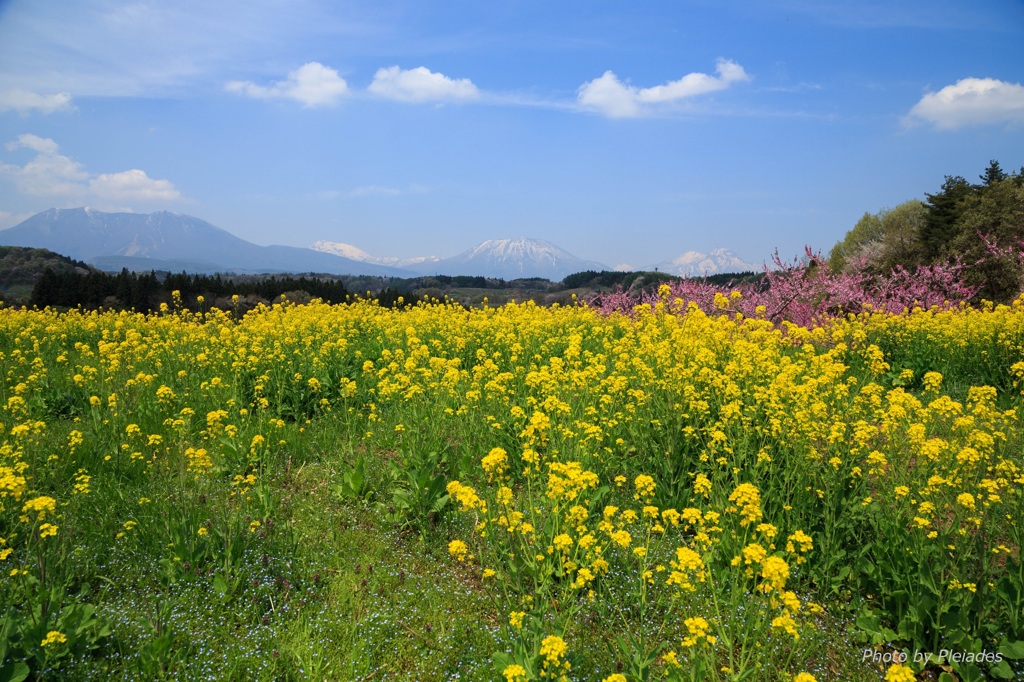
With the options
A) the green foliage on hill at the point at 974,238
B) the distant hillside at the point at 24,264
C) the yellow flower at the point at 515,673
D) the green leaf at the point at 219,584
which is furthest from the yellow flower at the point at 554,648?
the distant hillside at the point at 24,264

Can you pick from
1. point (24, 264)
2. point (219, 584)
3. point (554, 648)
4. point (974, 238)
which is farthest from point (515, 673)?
point (24, 264)

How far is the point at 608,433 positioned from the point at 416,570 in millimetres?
2340

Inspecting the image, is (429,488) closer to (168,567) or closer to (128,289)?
(168,567)

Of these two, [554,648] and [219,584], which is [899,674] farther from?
[219,584]

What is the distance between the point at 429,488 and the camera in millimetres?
5574

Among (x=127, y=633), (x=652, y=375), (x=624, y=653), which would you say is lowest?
(x=127, y=633)

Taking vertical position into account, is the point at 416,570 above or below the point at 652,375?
below

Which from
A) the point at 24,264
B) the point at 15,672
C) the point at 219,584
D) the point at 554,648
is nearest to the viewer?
the point at 554,648

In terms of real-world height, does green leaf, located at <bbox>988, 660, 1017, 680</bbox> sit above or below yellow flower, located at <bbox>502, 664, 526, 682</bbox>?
below

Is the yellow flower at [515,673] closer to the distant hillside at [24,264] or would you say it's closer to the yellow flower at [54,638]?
the yellow flower at [54,638]

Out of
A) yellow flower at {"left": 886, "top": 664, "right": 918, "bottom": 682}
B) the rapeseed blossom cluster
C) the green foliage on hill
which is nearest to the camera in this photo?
yellow flower at {"left": 886, "top": 664, "right": 918, "bottom": 682}

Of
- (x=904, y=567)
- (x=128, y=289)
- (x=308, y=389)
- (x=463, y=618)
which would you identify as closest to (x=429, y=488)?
(x=463, y=618)

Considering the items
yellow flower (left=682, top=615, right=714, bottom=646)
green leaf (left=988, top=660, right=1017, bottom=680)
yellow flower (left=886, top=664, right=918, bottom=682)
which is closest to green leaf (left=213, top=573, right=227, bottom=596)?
yellow flower (left=682, top=615, right=714, bottom=646)

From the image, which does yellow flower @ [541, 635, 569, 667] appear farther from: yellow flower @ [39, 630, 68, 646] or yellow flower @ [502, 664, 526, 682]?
yellow flower @ [39, 630, 68, 646]
